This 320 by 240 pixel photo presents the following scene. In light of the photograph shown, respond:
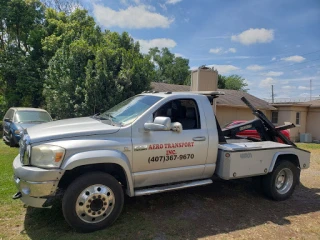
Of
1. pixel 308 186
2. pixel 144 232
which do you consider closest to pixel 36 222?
pixel 144 232

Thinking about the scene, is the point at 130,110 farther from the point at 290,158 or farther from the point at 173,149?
the point at 290,158

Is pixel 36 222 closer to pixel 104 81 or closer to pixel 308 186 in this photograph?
pixel 308 186

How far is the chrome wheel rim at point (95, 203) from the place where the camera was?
367cm

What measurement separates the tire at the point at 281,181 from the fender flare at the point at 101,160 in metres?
2.98

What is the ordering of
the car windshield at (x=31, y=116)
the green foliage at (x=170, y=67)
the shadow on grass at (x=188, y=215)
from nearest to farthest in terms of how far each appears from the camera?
the shadow on grass at (x=188, y=215)
the car windshield at (x=31, y=116)
the green foliage at (x=170, y=67)

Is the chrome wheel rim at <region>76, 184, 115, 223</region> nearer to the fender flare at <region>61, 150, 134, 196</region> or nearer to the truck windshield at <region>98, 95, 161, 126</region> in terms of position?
the fender flare at <region>61, 150, 134, 196</region>

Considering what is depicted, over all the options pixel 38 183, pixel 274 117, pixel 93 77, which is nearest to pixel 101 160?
pixel 38 183

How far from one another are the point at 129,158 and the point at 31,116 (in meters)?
Answer: 8.50

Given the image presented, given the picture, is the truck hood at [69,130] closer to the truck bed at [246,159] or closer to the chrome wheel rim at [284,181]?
the truck bed at [246,159]

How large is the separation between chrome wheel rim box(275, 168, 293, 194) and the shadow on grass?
0.25 m

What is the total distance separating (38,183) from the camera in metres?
3.45

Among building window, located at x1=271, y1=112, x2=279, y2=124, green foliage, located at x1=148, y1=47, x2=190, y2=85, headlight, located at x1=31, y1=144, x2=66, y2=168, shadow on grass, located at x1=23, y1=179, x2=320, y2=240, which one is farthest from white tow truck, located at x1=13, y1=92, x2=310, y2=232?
green foliage, located at x1=148, y1=47, x2=190, y2=85

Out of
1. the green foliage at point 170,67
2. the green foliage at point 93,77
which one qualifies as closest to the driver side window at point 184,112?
the green foliage at point 93,77

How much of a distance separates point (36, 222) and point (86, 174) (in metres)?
1.24
